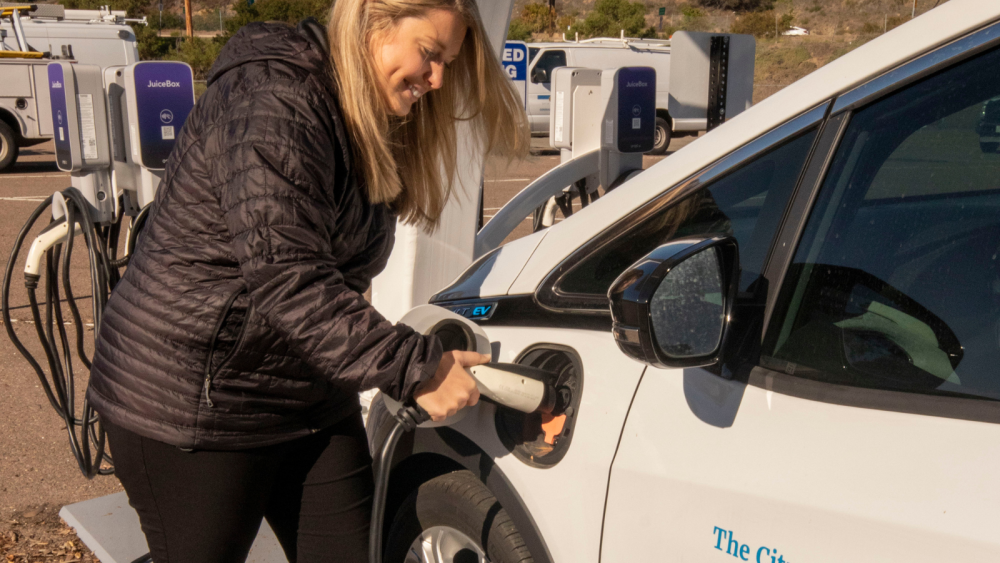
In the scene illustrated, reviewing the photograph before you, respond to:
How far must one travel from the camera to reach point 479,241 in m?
4.39

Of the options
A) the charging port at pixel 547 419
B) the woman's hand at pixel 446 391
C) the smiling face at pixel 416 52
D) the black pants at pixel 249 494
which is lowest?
the black pants at pixel 249 494

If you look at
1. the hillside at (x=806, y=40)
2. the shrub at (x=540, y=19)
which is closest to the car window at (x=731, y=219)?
the hillside at (x=806, y=40)

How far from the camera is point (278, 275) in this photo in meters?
1.40

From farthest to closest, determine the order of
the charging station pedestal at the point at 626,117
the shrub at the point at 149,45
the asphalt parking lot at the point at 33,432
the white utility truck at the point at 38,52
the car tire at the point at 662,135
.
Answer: the shrub at the point at 149,45
the car tire at the point at 662,135
the white utility truck at the point at 38,52
the charging station pedestal at the point at 626,117
the asphalt parking lot at the point at 33,432

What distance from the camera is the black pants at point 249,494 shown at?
1665mm

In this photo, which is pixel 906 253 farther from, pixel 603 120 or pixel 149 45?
pixel 149 45

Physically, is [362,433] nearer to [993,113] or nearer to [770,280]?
[770,280]

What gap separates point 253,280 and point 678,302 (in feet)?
2.19

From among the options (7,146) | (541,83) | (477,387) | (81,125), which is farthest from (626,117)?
(541,83)

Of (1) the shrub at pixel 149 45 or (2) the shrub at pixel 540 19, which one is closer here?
(1) the shrub at pixel 149 45

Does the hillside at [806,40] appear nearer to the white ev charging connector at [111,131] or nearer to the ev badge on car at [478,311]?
the white ev charging connector at [111,131]

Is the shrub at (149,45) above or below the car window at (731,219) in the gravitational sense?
below

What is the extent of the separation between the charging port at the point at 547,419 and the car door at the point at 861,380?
0.16 m

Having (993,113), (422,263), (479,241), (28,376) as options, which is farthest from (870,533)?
(28,376)
